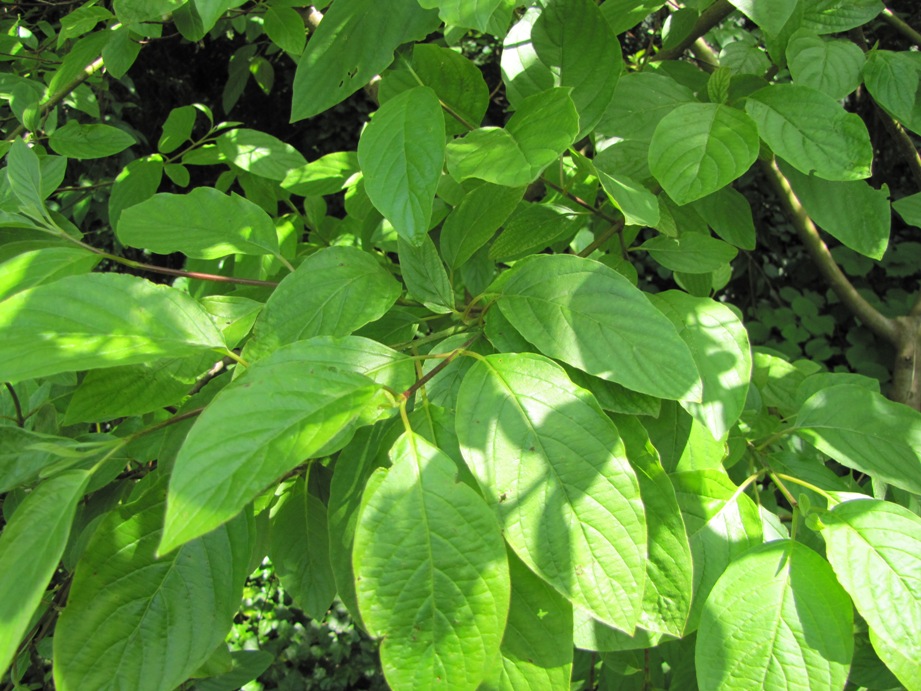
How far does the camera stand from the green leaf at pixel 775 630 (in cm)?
67

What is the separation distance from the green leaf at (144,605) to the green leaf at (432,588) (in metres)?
0.18

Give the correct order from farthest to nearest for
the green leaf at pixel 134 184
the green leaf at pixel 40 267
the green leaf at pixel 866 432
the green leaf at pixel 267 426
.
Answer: the green leaf at pixel 134 184 < the green leaf at pixel 866 432 < the green leaf at pixel 40 267 < the green leaf at pixel 267 426

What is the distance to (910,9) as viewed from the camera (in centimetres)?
285

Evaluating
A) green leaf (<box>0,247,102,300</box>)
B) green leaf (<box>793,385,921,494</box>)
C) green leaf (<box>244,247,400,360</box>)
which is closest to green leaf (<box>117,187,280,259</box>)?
green leaf (<box>0,247,102,300</box>)

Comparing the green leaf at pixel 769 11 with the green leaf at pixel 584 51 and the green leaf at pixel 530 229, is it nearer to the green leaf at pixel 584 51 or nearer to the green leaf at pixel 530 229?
the green leaf at pixel 584 51

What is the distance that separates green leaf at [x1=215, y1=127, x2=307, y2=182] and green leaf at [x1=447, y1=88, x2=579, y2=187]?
29.4 inches

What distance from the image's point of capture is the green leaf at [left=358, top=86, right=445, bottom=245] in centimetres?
75

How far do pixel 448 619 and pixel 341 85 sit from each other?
66 centimetres

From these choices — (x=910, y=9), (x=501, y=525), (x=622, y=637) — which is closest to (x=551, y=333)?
(x=501, y=525)

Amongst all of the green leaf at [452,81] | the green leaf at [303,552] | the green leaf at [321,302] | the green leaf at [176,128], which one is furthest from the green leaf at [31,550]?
the green leaf at [176,128]

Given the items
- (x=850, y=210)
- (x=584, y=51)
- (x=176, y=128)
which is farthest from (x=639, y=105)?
(x=176, y=128)

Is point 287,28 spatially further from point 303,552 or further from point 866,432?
point 866,432

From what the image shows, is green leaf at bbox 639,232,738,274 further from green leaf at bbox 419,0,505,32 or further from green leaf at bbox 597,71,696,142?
green leaf at bbox 419,0,505,32

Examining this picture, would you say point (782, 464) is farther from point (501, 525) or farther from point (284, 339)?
point (284, 339)
